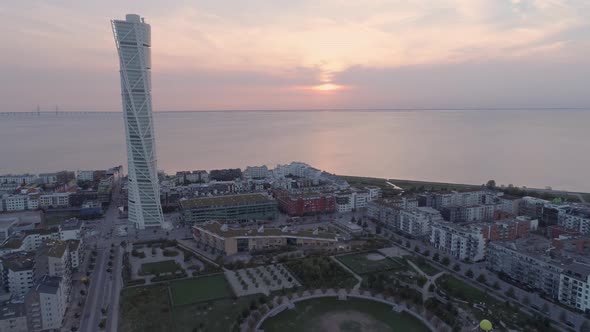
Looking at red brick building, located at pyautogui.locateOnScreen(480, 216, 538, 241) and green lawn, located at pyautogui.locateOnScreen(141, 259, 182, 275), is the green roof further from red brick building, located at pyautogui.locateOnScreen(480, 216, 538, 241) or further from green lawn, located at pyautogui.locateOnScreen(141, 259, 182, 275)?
red brick building, located at pyautogui.locateOnScreen(480, 216, 538, 241)

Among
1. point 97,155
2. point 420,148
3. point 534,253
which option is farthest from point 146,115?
point 420,148

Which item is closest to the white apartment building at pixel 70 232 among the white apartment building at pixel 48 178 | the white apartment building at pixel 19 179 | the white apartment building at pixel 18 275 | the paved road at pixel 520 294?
the white apartment building at pixel 18 275

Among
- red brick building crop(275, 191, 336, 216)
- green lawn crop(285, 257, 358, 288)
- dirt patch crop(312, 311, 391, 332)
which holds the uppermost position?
red brick building crop(275, 191, 336, 216)

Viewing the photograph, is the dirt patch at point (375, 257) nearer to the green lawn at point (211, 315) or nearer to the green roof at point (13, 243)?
the green lawn at point (211, 315)

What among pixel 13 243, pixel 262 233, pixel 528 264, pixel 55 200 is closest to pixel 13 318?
pixel 13 243

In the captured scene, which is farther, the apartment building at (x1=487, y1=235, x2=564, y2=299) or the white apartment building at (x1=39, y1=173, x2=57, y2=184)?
the white apartment building at (x1=39, y1=173, x2=57, y2=184)

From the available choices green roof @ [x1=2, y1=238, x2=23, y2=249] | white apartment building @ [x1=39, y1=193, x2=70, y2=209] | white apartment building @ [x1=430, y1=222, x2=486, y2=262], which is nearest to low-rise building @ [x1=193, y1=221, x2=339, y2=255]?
white apartment building @ [x1=430, y1=222, x2=486, y2=262]

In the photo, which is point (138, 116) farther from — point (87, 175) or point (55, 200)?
point (87, 175)
